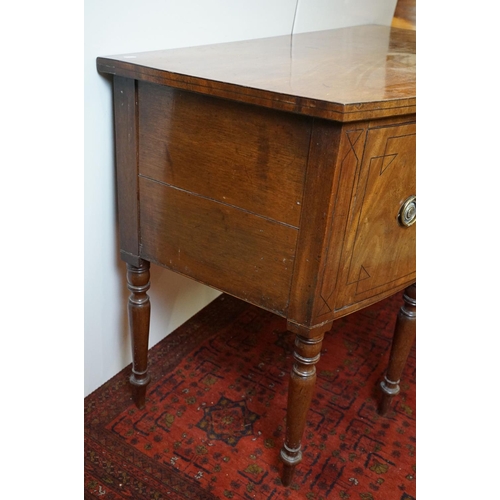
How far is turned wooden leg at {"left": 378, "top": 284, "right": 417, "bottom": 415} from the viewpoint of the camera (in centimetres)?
125

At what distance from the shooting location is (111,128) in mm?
1071

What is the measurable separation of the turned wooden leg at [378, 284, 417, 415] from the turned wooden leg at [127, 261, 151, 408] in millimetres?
564

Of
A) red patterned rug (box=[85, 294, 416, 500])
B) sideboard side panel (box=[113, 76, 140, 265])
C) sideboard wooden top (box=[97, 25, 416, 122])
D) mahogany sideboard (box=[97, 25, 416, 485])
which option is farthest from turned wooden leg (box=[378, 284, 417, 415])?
sideboard side panel (box=[113, 76, 140, 265])

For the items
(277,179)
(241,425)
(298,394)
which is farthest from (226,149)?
(241,425)

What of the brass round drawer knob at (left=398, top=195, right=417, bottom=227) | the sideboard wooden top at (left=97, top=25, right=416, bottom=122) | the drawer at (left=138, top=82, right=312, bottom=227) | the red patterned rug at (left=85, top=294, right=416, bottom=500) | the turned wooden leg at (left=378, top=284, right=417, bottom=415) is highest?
the sideboard wooden top at (left=97, top=25, right=416, bottom=122)

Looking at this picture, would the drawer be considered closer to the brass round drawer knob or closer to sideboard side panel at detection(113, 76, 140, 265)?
sideboard side panel at detection(113, 76, 140, 265)

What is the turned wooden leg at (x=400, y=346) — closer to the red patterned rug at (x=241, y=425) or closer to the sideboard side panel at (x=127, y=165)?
the red patterned rug at (x=241, y=425)

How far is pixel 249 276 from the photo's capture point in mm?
951

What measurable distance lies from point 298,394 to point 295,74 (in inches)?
22.2
